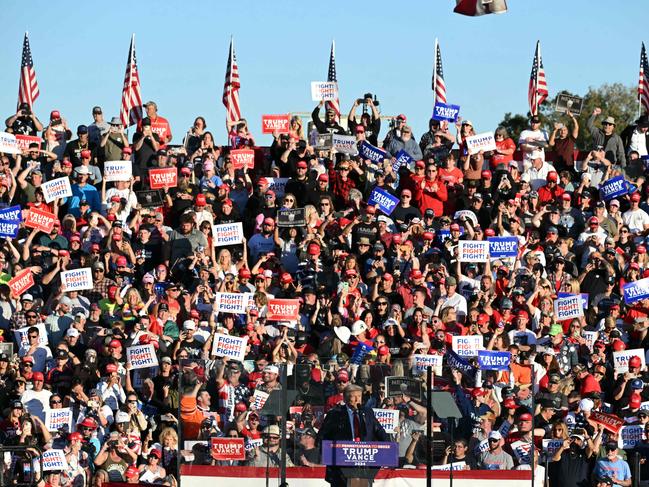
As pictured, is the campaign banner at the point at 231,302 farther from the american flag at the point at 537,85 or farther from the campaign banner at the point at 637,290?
the american flag at the point at 537,85

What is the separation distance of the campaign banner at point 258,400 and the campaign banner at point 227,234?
8.23m

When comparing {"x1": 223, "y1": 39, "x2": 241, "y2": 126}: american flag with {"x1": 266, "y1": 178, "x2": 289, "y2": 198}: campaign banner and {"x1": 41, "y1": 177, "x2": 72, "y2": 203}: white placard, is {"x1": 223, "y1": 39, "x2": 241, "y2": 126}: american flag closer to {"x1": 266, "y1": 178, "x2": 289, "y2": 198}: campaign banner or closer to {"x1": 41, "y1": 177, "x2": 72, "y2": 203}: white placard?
{"x1": 266, "y1": 178, "x2": 289, "y2": 198}: campaign banner

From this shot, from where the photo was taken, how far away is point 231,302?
24.2 metres

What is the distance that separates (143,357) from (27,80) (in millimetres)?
9833

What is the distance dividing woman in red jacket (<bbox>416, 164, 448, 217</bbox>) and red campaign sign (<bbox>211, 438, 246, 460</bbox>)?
9.60 m

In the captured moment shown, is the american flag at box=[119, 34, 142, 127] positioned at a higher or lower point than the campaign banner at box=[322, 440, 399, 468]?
higher

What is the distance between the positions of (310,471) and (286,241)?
8657 mm

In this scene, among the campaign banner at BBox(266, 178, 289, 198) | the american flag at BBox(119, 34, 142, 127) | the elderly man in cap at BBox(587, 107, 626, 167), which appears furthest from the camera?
the american flag at BBox(119, 34, 142, 127)

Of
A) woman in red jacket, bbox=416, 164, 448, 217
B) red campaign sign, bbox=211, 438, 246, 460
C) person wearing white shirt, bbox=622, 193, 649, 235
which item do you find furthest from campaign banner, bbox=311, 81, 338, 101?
red campaign sign, bbox=211, 438, 246, 460

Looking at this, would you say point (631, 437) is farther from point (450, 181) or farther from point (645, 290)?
point (450, 181)

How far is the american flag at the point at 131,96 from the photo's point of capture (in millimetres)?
30984

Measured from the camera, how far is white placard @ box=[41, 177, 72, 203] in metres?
26.7

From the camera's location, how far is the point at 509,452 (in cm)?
1800

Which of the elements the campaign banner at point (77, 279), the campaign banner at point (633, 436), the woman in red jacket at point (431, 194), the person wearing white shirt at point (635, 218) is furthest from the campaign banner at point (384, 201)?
the campaign banner at point (633, 436)
